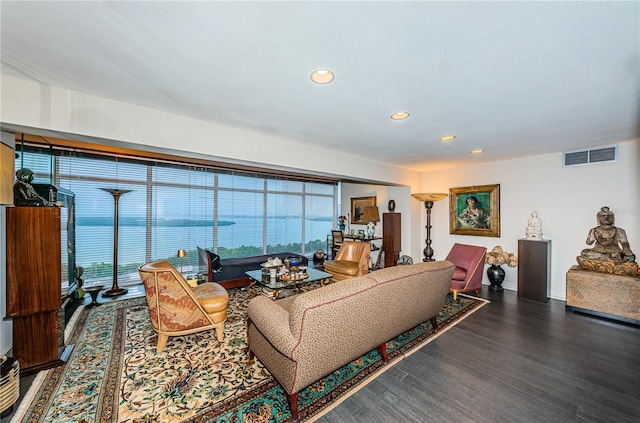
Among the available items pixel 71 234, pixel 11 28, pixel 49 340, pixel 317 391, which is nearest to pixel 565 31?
pixel 317 391

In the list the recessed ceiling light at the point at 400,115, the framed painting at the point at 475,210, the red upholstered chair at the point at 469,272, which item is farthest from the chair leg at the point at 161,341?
the framed painting at the point at 475,210

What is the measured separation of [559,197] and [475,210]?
1.30m

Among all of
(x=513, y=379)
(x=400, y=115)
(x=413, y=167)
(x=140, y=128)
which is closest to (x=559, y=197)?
(x=413, y=167)

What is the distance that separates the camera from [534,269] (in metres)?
4.18

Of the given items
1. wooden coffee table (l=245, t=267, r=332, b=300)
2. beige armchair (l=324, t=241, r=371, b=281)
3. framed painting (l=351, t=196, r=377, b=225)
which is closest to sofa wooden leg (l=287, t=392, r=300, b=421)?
wooden coffee table (l=245, t=267, r=332, b=300)

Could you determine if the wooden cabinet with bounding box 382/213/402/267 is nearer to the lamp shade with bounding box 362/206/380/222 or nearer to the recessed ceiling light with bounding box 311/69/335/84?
the lamp shade with bounding box 362/206/380/222

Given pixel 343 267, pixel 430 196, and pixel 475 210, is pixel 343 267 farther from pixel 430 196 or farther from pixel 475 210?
pixel 475 210

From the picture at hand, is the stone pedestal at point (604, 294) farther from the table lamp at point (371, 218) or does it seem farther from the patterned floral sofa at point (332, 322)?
the table lamp at point (371, 218)

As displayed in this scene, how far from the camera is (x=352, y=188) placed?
26.2 feet

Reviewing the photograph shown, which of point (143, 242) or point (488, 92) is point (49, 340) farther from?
point (488, 92)

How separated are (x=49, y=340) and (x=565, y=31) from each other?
4619 mm

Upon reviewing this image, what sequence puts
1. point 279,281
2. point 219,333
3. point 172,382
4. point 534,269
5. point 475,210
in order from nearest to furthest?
point 172,382
point 219,333
point 279,281
point 534,269
point 475,210

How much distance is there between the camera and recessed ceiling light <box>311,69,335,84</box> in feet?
5.98

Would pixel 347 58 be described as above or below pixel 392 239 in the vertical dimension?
above
